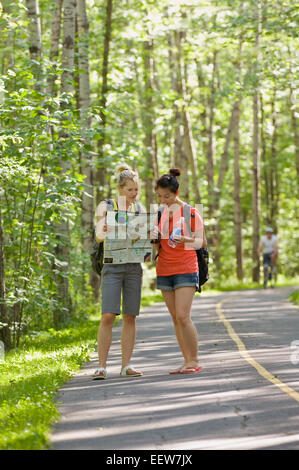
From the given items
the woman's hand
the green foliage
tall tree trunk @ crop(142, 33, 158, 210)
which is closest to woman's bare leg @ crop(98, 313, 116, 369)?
the green foliage

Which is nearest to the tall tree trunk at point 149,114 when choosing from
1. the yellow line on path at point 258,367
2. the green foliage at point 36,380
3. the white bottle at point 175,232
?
the yellow line on path at point 258,367

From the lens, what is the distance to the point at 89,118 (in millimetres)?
22250

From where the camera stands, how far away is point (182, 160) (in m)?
34.1

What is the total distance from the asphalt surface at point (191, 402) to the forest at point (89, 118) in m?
2.61

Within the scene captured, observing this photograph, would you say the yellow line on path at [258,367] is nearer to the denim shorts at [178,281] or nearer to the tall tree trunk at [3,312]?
the denim shorts at [178,281]

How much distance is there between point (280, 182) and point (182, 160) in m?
25.2

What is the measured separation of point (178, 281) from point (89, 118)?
507 inches

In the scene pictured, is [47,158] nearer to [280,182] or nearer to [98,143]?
[98,143]

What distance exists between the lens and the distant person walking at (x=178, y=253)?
32.8 ft

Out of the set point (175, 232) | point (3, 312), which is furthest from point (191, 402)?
point (3, 312)

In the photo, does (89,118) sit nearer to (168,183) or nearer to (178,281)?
(168,183)

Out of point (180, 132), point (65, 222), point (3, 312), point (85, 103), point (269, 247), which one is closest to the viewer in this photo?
point (3, 312)
